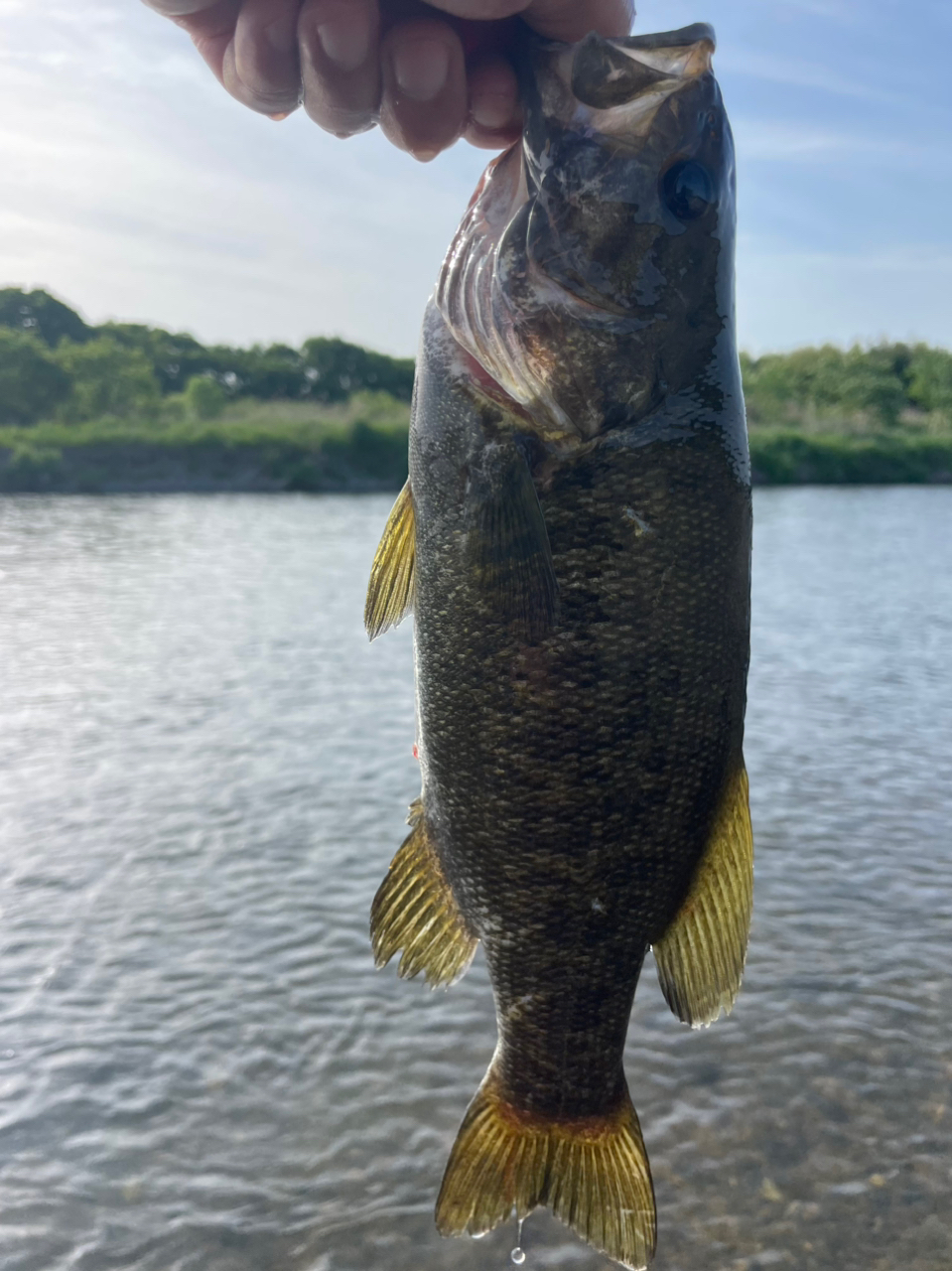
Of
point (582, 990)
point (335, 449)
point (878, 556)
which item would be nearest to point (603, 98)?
point (582, 990)

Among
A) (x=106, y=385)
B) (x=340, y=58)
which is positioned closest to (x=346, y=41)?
(x=340, y=58)

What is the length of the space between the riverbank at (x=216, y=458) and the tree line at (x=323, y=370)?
6.94 m

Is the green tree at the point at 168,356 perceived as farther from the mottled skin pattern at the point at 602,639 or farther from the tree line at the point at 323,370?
the mottled skin pattern at the point at 602,639

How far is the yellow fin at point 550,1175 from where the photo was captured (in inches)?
87.7

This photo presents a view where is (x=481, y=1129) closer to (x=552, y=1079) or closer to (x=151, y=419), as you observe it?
(x=552, y=1079)

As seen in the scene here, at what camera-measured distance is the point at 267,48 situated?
245 cm

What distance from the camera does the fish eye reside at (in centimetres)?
199

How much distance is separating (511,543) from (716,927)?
3.04 ft

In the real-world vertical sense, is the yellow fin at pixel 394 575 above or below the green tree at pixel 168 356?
below

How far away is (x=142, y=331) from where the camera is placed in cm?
6725

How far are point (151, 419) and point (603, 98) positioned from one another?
50270 millimetres

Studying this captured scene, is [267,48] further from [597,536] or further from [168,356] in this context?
[168,356]

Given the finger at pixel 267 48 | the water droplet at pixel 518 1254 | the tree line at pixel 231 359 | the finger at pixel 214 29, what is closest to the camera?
the finger at pixel 267 48

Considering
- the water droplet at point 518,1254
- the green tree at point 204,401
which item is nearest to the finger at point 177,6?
the water droplet at point 518,1254
